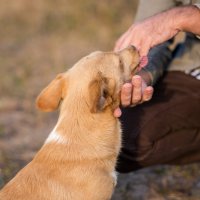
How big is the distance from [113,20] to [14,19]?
2.13 m

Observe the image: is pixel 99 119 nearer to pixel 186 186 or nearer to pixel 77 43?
pixel 186 186

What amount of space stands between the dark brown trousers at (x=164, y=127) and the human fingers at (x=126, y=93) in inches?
18.8

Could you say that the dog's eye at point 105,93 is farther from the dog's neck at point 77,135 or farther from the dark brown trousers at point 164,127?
the dark brown trousers at point 164,127

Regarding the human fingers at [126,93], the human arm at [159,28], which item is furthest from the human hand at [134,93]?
the human arm at [159,28]

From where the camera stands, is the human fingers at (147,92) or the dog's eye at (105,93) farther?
the human fingers at (147,92)

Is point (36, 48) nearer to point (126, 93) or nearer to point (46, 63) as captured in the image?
point (46, 63)

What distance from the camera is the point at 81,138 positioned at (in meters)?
4.04

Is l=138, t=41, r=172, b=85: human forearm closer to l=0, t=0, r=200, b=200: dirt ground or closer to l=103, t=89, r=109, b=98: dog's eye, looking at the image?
l=103, t=89, r=109, b=98: dog's eye

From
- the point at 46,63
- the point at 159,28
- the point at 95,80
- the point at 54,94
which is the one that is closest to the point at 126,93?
the point at 95,80

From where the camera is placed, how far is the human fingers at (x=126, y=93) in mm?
4141

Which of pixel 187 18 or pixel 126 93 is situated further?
pixel 187 18

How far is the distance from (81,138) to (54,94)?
362 mm

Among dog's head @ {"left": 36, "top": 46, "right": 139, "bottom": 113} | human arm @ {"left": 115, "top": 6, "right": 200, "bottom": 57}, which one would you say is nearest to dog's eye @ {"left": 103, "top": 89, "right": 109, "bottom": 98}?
dog's head @ {"left": 36, "top": 46, "right": 139, "bottom": 113}

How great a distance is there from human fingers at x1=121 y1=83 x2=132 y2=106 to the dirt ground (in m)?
1.19
